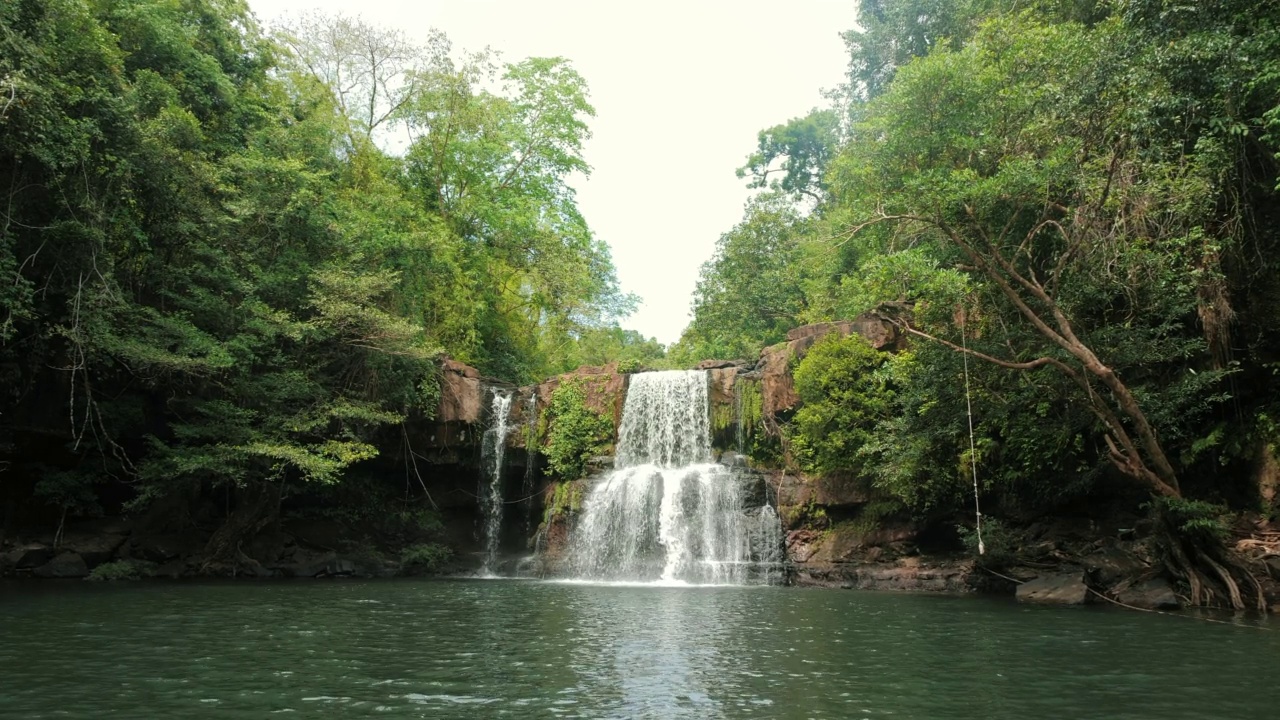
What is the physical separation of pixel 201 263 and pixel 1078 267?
1747cm

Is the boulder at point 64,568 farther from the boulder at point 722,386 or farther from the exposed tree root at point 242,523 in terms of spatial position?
the boulder at point 722,386

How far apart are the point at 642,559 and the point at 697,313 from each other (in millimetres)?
15936

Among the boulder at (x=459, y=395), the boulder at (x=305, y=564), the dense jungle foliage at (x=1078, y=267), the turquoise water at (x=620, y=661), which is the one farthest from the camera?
the boulder at (x=459, y=395)

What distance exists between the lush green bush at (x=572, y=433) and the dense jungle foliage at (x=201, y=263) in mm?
3668

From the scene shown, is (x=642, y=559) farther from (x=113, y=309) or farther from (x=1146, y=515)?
(x=113, y=309)

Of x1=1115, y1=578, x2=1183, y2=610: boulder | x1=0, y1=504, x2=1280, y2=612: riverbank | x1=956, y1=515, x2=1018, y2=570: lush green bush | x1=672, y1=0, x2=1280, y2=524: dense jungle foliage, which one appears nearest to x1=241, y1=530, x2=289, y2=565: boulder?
x1=0, y1=504, x2=1280, y2=612: riverbank

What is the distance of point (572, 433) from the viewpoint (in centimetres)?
2295

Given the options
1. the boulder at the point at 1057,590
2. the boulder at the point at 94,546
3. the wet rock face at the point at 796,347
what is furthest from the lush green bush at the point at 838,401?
the boulder at the point at 94,546

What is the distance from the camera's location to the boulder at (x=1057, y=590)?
12852mm

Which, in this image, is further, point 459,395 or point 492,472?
point 492,472

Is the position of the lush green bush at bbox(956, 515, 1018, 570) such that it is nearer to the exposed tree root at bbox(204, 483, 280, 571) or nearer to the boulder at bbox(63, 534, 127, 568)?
the exposed tree root at bbox(204, 483, 280, 571)

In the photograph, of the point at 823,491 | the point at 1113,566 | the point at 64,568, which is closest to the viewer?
the point at 1113,566

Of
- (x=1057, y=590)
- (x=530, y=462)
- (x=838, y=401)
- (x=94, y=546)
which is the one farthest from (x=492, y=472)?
(x=1057, y=590)

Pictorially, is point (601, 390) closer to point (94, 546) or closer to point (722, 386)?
point (722, 386)
